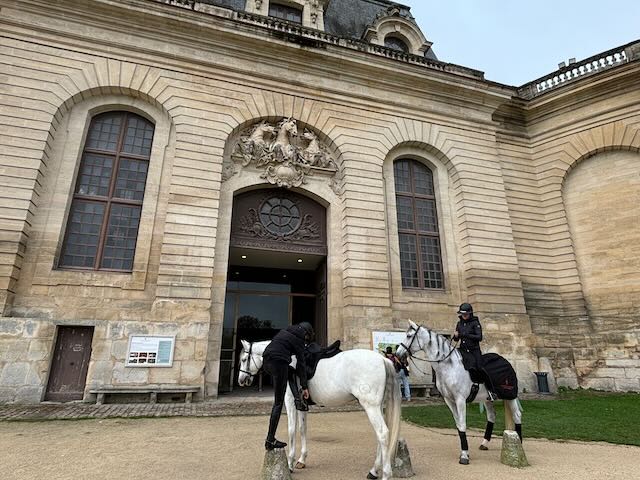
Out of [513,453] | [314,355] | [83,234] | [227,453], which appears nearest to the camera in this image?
[513,453]

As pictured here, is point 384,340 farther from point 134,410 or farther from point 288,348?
point 288,348

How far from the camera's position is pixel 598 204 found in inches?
659

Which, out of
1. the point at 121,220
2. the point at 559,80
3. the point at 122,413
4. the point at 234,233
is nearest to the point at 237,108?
the point at 234,233

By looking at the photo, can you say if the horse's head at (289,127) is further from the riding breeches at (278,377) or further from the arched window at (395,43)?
the riding breeches at (278,377)

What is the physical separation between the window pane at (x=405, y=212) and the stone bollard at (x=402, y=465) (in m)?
11.8

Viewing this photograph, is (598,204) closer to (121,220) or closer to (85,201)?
(121,220)

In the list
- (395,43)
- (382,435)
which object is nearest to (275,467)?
(382,435)

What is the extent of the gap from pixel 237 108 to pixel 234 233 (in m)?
5.04

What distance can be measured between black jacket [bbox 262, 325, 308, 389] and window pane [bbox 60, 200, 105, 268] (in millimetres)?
9911

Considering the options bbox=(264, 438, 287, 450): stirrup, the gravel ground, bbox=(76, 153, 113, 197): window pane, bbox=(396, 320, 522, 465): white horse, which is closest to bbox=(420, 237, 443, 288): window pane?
the gravel ground

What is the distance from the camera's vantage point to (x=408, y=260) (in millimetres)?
15648

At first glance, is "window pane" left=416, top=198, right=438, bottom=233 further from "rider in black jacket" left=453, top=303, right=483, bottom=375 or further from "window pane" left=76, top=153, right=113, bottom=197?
"window pane" left=76, top=153, right=113, bottom=197

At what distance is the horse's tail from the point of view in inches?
191

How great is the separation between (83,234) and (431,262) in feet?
44.0
